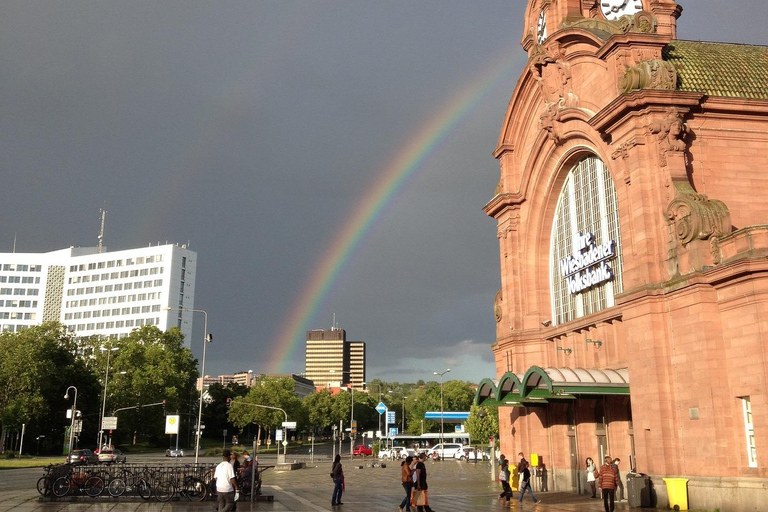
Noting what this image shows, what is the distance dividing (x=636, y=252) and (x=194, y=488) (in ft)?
63.2

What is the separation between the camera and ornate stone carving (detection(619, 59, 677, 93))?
27016 mm

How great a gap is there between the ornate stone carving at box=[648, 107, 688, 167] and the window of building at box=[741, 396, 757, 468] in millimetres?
9203

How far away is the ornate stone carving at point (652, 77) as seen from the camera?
27.0 meters

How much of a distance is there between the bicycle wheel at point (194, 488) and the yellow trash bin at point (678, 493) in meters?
17.1

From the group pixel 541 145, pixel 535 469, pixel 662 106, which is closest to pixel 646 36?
pixel 662 106

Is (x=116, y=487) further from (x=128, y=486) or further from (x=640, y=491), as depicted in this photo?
(x=640, y=491)

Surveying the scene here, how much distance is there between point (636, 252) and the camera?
87.4 ft

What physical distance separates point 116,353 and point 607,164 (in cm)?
10382

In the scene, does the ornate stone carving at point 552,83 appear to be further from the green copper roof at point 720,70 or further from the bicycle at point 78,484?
the bicycle at point 78,484

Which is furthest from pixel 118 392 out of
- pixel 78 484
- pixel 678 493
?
pixel 678 493

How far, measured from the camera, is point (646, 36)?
28.6 meters

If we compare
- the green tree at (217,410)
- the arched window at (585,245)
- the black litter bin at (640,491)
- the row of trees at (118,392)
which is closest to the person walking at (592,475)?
the black litter bin at (640,491)

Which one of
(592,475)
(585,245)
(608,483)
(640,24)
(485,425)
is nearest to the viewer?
(608,483)

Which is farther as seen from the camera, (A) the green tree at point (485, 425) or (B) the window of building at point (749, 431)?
(A) the green tree at point (485, 425)
